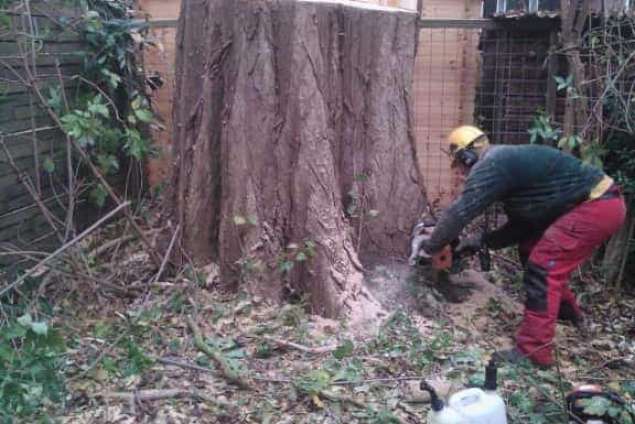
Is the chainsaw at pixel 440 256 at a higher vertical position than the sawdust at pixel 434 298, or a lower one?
higher

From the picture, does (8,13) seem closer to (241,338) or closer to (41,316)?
(41,316)

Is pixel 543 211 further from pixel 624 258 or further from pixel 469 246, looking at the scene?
pixel 624 258

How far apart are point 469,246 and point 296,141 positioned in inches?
56.7

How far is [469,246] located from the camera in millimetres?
5027

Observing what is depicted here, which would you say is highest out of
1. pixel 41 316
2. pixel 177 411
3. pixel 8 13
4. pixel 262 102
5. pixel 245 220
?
pixel 8 13

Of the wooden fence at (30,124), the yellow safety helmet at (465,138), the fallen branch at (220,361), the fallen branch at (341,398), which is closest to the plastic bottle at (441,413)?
the fallen branch at (341,398)

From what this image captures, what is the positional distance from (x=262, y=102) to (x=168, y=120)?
3523mm

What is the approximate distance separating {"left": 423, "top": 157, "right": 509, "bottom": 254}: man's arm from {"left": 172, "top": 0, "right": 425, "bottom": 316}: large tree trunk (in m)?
0.62

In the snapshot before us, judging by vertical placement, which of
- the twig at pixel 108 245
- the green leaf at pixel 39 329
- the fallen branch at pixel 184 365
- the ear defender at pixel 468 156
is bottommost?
the fallen branch at pixel 184 365

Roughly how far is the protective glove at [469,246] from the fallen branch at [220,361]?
6.13ft

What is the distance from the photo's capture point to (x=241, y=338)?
4395mm

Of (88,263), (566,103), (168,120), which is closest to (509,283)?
(566,103)

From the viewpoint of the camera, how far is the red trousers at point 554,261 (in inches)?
173

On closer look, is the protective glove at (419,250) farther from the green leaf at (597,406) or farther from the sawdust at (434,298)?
the green leaf at (597,406)
